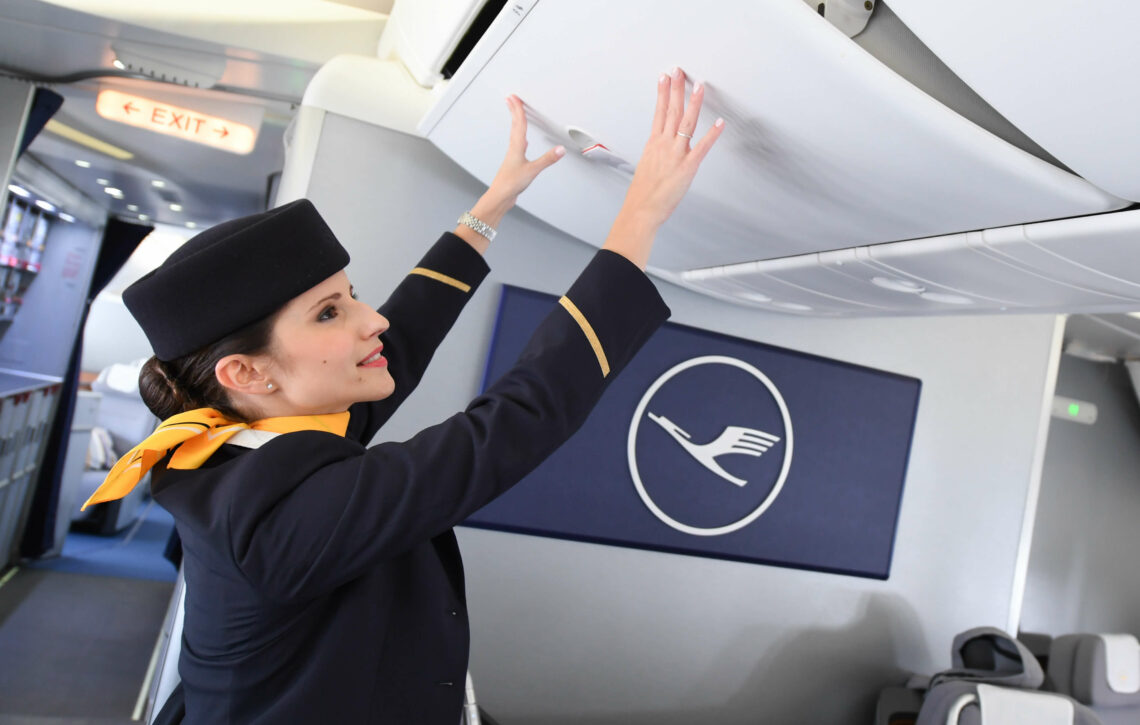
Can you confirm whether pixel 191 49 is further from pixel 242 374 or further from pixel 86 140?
pixel 86 140

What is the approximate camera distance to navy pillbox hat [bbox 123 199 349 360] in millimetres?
1073

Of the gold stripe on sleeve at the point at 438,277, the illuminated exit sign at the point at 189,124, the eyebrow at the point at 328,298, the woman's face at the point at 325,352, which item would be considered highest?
the illuminated exit sign at the point at 189,124

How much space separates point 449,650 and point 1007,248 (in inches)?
44.5

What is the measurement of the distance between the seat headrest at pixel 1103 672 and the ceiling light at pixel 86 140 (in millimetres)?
6147

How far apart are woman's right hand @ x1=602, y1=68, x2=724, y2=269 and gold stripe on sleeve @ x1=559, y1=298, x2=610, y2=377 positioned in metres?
0.10

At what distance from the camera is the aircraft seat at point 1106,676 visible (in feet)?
11.4

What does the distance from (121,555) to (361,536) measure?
6.79m

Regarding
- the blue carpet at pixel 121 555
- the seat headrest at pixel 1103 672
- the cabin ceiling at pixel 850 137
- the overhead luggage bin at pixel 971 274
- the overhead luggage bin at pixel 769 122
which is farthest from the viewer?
the blue carpet at pixel 121 555

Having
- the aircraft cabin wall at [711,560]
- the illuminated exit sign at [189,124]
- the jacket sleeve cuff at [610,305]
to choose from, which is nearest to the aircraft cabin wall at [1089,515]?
the aircraft cabin wall at [711,560]

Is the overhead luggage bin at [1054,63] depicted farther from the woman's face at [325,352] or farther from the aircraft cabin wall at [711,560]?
the aircraft cabin wall at [711,560]

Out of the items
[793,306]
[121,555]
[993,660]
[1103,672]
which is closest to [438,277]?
[793,306]

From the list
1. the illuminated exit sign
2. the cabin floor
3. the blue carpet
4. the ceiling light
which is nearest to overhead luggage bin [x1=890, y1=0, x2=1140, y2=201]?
the illuminated exit sign

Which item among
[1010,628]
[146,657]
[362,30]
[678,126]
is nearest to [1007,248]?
[678,126]

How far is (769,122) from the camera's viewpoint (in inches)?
46.6
